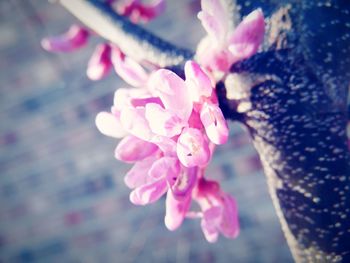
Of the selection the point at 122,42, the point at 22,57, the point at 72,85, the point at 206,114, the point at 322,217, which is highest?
the point at 22,57

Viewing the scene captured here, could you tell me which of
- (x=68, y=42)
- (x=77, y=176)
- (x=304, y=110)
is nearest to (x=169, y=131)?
(x=304, y=110)

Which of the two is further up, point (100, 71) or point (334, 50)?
point (100, 71)

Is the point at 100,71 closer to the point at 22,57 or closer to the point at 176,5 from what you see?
the point at 176,5

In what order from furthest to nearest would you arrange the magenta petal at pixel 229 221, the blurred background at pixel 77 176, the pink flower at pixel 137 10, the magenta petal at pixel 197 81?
the blurred background at pixel 77 176 < the pink flower at pixel 137 10 < the magenta petal at pixel 229 221 < the magenta petal at pixel 197 81

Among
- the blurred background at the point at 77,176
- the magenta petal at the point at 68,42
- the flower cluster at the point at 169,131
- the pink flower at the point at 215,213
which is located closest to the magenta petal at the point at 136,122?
the flower cluster at the point at 169,131

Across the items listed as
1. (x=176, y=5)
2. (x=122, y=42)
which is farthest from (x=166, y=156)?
(x=176, y=5)

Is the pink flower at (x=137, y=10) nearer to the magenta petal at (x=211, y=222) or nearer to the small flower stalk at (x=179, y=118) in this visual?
the small flower stalk at (x=179, y=118)

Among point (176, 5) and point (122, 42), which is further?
point (176, 5)
